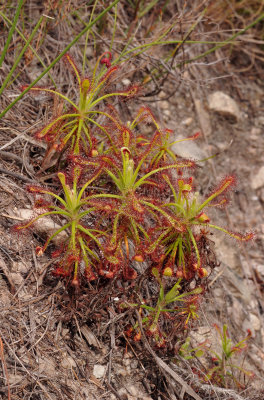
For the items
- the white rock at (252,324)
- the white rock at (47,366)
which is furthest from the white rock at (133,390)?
the white rock at (252,324)

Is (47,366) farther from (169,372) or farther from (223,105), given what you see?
(223,105)

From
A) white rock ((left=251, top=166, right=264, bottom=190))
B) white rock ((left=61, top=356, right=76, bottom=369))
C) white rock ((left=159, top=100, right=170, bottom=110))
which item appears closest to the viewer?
white rock ((left=61, top=356, right=76, bottom=369))

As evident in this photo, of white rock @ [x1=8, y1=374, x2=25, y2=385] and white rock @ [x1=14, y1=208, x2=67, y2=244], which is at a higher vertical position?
white rock @ [x1=14, y1=208, x2=67, y2=244]

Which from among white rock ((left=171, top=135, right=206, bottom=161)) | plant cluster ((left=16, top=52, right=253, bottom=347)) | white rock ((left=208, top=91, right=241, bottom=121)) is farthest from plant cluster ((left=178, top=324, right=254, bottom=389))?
white rock ((left=208, top=91, right=241, bottom=121))

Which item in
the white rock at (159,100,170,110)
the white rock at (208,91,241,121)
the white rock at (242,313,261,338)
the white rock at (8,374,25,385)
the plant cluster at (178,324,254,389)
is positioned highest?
the white rock at (159,100,170,110)

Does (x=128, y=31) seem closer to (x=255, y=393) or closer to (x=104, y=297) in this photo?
(x=104, y=297)

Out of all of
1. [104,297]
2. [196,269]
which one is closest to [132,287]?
[104,297]

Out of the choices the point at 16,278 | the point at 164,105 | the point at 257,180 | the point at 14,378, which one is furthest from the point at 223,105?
the point at 14,378

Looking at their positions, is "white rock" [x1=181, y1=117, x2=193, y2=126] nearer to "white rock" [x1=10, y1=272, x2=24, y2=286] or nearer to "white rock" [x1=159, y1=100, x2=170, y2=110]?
"white rock" [x1=159, y1=100, x2=170, y2=110]
